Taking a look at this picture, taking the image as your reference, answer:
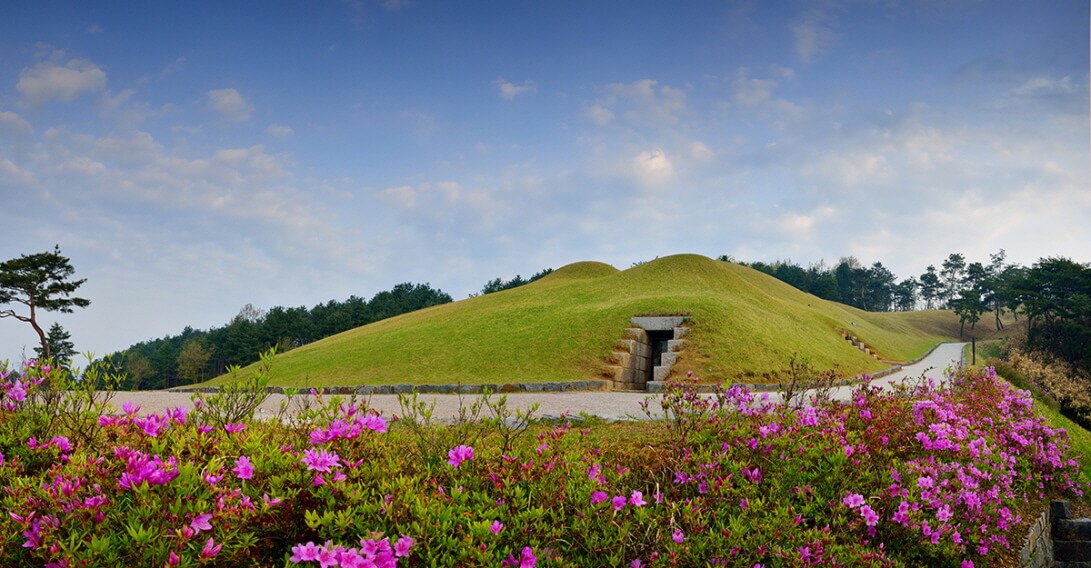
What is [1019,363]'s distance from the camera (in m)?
26.8

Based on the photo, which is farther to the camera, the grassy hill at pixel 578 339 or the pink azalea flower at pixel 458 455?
the grassy hill at pixel 578 339

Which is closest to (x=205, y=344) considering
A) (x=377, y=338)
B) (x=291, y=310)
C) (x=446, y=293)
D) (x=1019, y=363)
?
(x=291, y=310)

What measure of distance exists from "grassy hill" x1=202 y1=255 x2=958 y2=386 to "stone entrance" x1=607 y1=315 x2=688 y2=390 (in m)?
0.47

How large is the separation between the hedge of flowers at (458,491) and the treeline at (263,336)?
62.8m

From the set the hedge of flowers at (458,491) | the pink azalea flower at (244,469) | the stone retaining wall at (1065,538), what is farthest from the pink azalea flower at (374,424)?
the stone retaining wall at (1065,538)

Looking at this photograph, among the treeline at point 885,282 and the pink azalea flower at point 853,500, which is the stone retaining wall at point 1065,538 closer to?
the pink azalea flower at point 853,500

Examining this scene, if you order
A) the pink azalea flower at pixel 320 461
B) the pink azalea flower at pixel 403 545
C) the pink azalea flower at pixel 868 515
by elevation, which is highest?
the pink azalea flower at pixel 320 461

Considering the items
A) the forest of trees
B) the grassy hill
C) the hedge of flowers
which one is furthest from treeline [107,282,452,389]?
the hedge of flowers

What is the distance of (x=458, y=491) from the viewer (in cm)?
303

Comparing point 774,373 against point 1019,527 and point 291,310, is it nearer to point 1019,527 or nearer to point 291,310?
point 1019,527

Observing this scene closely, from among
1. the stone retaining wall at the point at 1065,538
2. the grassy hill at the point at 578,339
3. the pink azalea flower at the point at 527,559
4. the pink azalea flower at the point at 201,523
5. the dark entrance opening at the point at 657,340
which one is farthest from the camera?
the dark entrance opening at the point at 657,340

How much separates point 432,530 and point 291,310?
79133 millimetres

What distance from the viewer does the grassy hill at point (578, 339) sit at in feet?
70.6

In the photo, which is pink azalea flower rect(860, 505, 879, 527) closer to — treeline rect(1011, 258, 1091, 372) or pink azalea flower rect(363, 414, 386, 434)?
pink azalea flower rect(363, 414, 386, 434)
